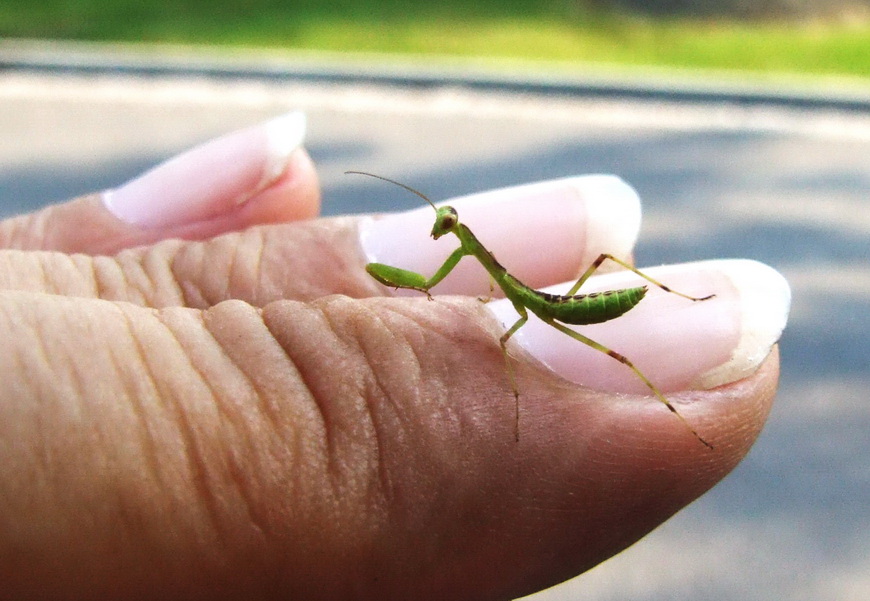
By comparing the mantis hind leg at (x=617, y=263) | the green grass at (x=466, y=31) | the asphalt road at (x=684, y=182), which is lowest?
the asphalt road at (x=684, y=182)

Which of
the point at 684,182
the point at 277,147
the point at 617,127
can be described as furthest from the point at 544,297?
the point at 617,127

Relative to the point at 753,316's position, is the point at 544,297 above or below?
below

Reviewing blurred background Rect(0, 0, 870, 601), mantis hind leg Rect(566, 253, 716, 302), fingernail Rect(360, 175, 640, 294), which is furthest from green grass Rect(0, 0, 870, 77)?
mantis hind leg Rect(566, 253, 716, 302)

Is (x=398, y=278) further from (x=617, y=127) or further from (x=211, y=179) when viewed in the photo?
(x=617, y=127)

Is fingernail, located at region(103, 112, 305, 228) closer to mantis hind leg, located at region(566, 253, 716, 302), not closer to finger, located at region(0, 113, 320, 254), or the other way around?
finger, located at region(0, 113, 320, 254)

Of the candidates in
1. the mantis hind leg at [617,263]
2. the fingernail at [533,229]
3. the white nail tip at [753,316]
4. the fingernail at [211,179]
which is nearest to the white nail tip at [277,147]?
the fingernail at [211,179]

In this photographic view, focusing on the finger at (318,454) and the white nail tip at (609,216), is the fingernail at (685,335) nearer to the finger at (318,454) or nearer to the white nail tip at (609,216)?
the finger at (318,454)
